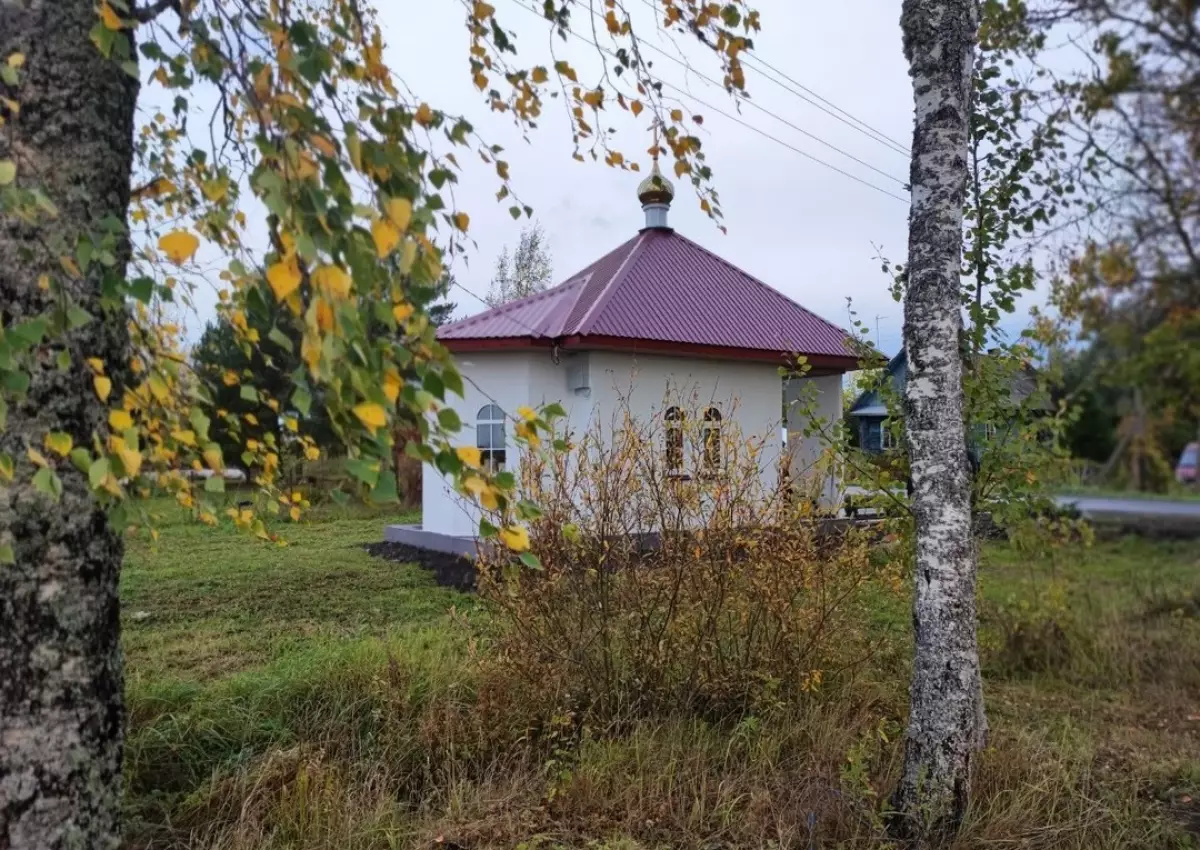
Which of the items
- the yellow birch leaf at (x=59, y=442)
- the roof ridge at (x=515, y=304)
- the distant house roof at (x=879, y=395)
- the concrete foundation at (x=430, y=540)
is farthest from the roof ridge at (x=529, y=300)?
the yellow birch leaf at (x=59, y=442)

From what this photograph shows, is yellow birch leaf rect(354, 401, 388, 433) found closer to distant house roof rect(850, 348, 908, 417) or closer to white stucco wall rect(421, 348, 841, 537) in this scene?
distant house roof rect(850, 348, 908, 417)

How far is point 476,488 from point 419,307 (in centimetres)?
32

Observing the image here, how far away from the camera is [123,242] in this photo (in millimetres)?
1862

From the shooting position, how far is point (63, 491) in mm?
1938

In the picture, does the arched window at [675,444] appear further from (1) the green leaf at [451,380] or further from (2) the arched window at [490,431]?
(2) the arched window at [490,431]

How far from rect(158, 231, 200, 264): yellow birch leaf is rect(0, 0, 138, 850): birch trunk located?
1023mm

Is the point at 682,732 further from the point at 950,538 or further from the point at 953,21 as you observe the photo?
the point at 953,21

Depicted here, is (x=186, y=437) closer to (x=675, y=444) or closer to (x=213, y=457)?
(x=213, y=457)

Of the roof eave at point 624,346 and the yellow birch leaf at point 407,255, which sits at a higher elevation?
the roof eave at point 624,346

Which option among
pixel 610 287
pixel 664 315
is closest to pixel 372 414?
pixel 664 315

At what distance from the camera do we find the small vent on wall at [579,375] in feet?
30.3

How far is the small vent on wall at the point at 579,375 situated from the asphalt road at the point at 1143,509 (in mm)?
7978

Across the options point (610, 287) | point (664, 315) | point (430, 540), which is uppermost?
point (610, 287)

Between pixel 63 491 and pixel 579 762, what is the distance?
2135mm
